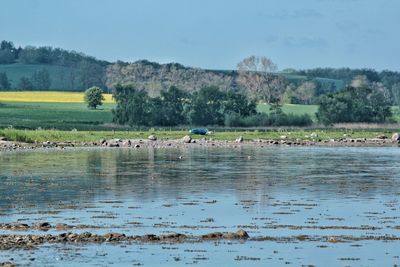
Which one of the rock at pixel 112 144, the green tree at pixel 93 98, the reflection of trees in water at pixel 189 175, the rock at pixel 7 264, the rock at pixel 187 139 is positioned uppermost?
the green tree at pixel 93 98

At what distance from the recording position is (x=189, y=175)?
48000 millimetres

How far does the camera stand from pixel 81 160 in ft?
194

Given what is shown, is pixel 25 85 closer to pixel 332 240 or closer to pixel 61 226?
pixel 61 226

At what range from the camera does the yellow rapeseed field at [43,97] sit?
156 meters

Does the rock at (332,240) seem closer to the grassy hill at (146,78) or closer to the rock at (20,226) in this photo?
the rock at (20,226)

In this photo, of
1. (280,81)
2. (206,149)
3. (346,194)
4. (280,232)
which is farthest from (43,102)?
(280,232)

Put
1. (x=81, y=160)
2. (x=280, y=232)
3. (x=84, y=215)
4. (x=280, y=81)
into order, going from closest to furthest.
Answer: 1. (x=280, y=232)
2. (x=84, y=215)
3. (x=81, y=160)
4. (x=280, y=81)

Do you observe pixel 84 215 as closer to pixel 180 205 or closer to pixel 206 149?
pixel 180 205

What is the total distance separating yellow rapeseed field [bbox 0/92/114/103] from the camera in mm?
156250

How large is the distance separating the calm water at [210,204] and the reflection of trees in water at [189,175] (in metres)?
0.05

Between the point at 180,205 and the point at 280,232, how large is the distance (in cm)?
748

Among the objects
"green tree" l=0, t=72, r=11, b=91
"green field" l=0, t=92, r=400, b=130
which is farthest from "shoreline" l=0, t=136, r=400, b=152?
"green tree" l=0, t=72, r=11, b=91

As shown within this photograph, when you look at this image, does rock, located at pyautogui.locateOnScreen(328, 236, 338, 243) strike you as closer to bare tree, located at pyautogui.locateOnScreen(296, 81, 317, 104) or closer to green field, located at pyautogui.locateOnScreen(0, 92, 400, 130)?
green field, located at pyautogui.locateOnScreen(0, 92, 400, 130)

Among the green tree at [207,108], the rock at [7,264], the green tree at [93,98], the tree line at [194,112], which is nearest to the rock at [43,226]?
the rock at [7,264]
